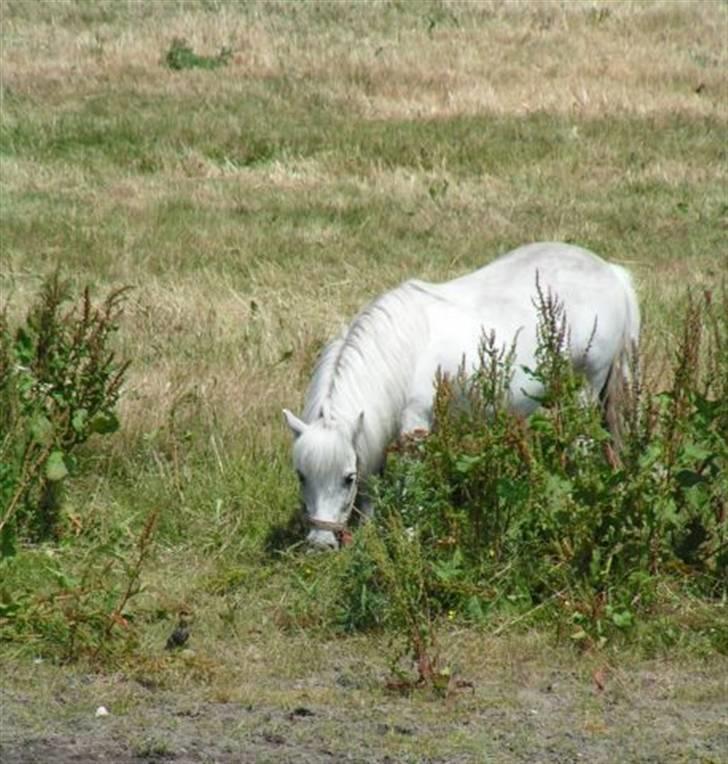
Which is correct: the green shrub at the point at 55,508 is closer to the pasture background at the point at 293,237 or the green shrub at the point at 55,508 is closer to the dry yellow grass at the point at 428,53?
the pasture background at the point at 293,237

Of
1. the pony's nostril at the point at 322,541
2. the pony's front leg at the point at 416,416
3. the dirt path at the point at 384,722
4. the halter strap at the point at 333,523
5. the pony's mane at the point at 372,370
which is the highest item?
the pony's mane at the point at 372,370

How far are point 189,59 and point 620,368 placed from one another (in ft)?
44.9

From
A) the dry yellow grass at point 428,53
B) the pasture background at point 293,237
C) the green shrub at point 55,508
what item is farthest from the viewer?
the dry yellow grass at point 428,53

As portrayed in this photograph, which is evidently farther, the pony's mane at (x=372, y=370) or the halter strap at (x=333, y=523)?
the pony's mane at (x=372, y=370)

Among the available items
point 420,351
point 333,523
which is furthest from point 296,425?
point 420,351

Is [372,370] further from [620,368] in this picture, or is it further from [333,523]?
[620,368]

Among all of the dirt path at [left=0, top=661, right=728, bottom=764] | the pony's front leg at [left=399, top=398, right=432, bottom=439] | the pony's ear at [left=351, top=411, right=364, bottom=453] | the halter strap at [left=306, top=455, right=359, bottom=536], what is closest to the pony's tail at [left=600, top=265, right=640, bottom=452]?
the pony's front leg at [left=399, top=398, right=432, bottom=439]

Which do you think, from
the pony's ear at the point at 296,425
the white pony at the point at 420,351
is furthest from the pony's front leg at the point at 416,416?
the pony's ear at the point at 296,425

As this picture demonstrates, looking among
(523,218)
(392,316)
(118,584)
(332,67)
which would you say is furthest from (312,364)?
(332,67)

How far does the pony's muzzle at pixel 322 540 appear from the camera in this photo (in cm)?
780

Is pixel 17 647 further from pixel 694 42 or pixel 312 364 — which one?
pixel 694 42

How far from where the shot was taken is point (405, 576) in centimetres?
696

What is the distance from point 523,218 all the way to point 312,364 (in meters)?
5.44

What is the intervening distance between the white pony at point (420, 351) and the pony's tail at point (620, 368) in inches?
0.4
